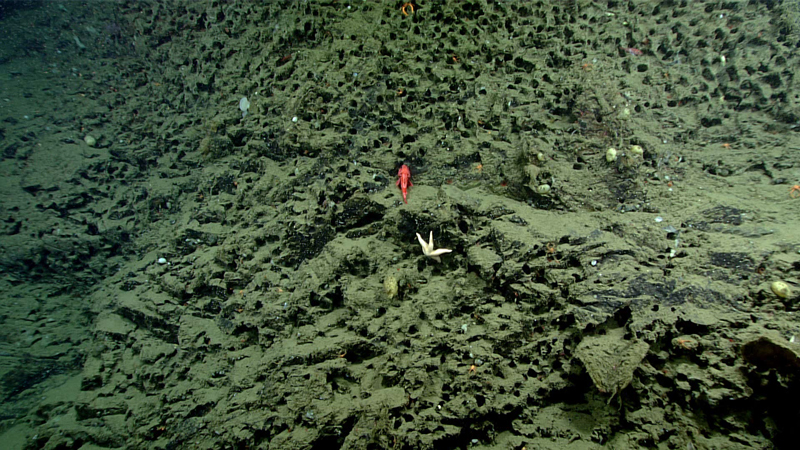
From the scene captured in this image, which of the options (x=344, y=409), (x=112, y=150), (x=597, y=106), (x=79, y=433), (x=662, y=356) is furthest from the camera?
(x=112, y=150)

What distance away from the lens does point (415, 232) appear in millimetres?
2830

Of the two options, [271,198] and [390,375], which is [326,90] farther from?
[390,375]

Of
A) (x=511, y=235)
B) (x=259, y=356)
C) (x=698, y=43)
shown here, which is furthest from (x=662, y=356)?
(x=698, y=43)

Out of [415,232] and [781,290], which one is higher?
[415,232]

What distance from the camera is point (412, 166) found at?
3.08 m

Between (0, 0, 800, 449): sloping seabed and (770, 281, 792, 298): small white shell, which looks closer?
(770, 281, 792, 298): small white shell

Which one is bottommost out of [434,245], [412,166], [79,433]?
[79,433]

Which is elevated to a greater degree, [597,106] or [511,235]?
[597,106]

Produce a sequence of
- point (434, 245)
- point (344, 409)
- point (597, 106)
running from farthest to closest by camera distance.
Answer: point (597, 106) → point (434, 245) → point (344, 409)

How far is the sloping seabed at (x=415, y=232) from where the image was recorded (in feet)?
7.34

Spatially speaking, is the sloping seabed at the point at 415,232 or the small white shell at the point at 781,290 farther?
the sloping seabed at the point at 415,232

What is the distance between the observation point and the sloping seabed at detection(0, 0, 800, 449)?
2.24 meters

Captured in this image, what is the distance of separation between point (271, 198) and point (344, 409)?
178cm

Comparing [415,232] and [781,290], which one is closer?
[781,290]
